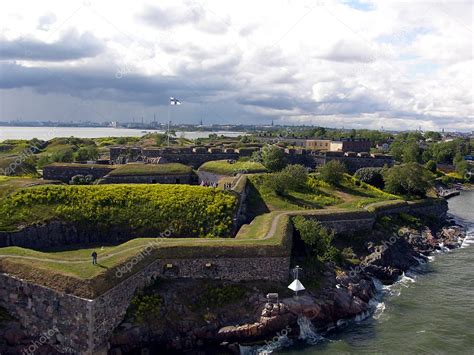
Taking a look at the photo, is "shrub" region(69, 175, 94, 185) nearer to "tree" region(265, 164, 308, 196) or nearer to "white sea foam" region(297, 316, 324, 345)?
"tree" region(265, 164, 308, 196)

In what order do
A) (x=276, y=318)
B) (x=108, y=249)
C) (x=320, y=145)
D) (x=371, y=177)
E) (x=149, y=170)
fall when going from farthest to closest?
(x=320, y=145)
(x=371, y=177)
(x=149, y=170)
(x=108, y=249)
(x=276, y=318)

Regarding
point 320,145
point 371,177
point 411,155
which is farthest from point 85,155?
point 411,155

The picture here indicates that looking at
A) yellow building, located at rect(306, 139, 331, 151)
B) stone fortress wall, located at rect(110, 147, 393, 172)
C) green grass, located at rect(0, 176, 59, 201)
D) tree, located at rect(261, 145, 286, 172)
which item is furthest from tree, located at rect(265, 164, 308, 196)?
yellow building, located at rect(306, 139, 331, 151)

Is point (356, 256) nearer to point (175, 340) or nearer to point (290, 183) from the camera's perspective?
point (290, 183)

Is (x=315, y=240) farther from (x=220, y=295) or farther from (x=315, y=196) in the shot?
(x=315, y=196)

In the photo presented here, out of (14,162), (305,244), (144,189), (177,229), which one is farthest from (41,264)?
(14,162)

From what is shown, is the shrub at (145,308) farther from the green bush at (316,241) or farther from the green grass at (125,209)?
the green bush at (316,241)
